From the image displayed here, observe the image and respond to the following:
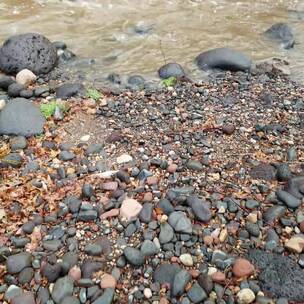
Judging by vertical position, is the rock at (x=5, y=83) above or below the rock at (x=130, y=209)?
below

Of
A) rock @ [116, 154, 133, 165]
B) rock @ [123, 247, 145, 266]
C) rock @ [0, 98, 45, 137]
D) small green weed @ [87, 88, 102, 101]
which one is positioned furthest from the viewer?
small green weed @ [87, 88, 102, 101]

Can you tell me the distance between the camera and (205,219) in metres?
3.96

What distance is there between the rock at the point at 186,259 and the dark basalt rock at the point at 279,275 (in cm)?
48

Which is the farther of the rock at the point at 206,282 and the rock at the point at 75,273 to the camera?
the rock at the point at 75,273

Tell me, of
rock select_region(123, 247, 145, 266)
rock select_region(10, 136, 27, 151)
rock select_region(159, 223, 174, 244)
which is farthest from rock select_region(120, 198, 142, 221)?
rock select_region(10, 136, 27, 151)

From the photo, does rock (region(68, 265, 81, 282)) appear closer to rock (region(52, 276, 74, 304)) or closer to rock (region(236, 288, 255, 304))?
rock (region(52, 276, 74, 304))

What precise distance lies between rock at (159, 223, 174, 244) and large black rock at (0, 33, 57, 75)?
157 inches

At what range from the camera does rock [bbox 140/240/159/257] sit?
366cm

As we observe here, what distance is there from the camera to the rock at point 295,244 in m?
3.64

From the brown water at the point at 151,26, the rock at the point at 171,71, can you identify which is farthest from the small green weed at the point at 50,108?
the rock at the point at 171,71

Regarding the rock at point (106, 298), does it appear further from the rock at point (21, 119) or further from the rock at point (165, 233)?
the rock at point (21, 119)

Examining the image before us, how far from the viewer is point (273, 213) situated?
399 centimetres

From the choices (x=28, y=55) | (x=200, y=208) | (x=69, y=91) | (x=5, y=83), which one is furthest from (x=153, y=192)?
(x=28, y=55)

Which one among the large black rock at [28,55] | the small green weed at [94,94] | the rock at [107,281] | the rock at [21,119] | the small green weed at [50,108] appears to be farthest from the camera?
the large black rock at [28,55]
